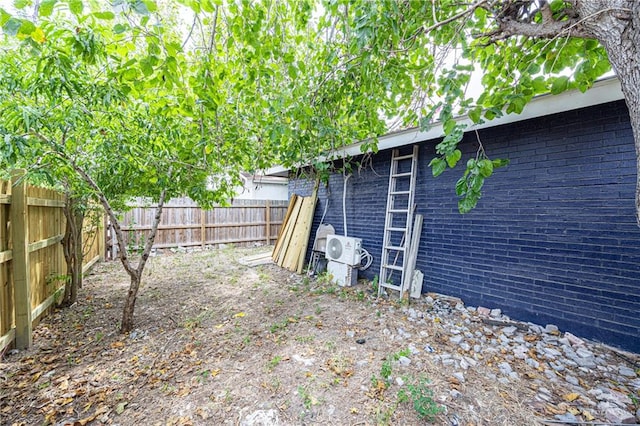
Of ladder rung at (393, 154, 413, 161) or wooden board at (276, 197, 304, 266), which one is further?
wooden board at (276, 197, 304, 266)

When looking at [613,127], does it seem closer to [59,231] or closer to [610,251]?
[610,251]

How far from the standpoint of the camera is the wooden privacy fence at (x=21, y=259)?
98.3 inches

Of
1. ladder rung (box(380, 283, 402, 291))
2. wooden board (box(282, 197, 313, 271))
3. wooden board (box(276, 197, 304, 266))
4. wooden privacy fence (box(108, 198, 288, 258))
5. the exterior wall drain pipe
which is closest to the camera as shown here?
ladder rung (box(380, 283, 402, 291))

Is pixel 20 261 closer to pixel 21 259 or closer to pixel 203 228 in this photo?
pixel 21 259

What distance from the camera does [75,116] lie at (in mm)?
2092

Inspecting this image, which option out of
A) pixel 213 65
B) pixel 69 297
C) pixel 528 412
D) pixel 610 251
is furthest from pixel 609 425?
pixel 69 297

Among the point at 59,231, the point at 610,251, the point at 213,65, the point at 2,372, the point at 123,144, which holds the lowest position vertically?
the point at 2,372

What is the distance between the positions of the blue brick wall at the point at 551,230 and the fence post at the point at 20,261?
15.2 ft

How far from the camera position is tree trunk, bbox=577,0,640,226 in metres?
1.22

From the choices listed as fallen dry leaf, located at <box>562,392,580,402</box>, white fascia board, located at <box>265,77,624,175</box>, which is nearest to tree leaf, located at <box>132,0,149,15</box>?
white fascia board, located at <box>265,77,624,175</box>

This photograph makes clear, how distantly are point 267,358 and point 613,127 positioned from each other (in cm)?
398

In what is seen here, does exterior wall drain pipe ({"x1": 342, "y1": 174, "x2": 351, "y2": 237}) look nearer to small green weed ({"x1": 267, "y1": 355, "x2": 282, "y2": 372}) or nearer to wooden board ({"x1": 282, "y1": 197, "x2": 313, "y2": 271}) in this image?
wooden board ({"x1": 282, "y1": 197, "x2": 313, "y2": 271})

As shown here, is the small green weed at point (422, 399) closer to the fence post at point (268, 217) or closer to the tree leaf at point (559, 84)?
the tree leaf at point (559, 84)

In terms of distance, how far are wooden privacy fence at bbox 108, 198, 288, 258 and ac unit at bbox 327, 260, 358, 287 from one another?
14.6 ft
